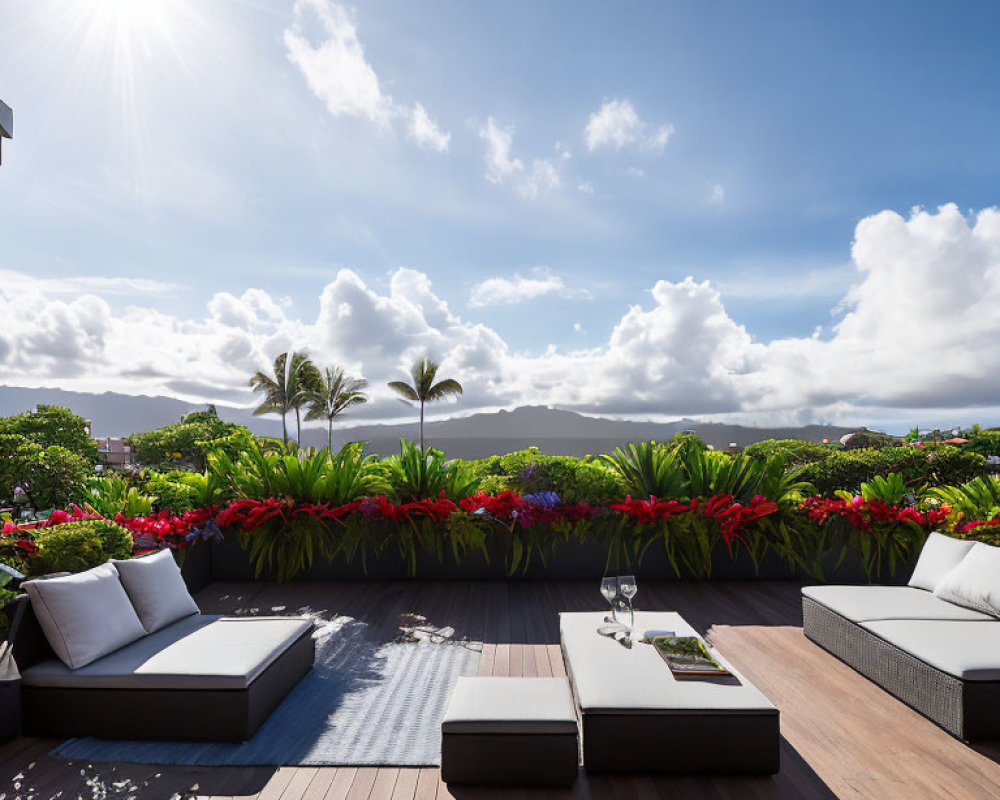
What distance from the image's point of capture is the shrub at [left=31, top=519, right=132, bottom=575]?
2768 mm

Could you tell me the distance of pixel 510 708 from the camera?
197cm

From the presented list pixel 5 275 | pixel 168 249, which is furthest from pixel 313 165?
pixel 5 275

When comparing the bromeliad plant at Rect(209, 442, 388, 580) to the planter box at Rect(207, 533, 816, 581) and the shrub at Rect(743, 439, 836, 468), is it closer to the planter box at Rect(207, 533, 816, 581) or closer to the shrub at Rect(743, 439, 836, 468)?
the planter box at Rect(207, 533, 816, 581)

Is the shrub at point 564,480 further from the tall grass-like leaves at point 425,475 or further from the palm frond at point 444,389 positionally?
the palm frond at point 444,389

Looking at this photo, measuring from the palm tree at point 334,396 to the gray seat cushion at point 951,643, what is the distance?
31618 mm

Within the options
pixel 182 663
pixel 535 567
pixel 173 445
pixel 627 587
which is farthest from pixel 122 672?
pixel 173 445

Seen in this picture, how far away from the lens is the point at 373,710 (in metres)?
2.50

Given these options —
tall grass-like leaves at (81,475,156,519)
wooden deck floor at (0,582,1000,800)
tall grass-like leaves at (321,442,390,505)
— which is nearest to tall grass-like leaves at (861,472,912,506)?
wooden deck floor at (0,582,1000,800)

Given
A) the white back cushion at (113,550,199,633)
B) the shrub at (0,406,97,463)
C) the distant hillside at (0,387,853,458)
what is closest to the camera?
the white back cushion at (113,550,199,633)

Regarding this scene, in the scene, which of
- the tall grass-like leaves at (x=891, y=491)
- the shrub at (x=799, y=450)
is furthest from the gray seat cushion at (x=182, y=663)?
the shrub at (x=799, y=450)

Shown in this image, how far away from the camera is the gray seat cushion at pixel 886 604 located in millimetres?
2840

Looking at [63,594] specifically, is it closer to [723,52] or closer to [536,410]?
[723,52]

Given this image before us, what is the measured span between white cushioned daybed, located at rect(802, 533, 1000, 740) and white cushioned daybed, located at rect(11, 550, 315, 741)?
9.26 feet

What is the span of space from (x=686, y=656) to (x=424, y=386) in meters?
29.5
